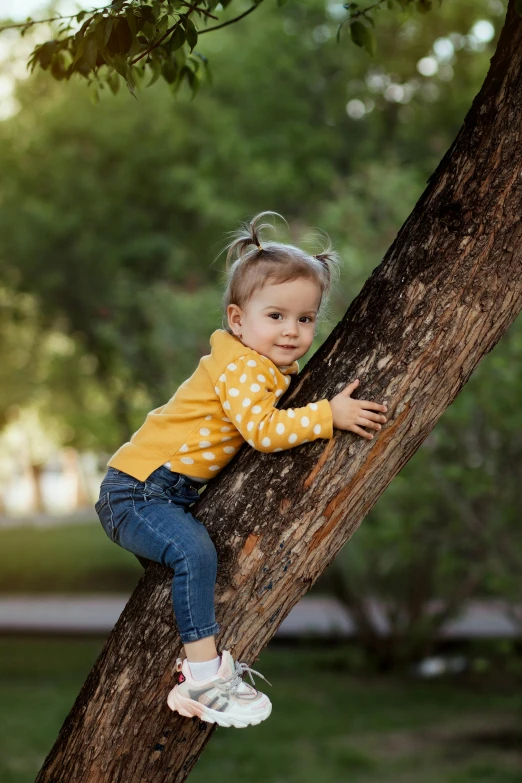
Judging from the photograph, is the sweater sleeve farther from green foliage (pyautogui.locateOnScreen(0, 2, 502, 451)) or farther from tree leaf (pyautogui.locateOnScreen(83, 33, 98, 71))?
green foliage (pyautogui.locateOnScreen(0, 2, 502, 451))

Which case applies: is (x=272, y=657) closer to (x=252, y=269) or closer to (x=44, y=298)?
(x=44, y=298)

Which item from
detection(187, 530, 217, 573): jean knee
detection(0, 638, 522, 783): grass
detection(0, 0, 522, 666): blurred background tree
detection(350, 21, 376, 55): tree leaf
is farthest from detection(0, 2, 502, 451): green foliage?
detection(187, 530, 217, 573): jean knee

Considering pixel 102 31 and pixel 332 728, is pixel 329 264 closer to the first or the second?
pixel 102 31

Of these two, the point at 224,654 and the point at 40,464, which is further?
the point at 40,464

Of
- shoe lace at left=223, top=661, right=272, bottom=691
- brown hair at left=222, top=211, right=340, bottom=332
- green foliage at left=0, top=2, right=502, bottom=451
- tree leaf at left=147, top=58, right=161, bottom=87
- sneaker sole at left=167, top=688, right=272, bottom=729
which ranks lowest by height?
sneaker sole at left=167, top=688, right=272, bottom=729

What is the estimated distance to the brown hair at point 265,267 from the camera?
9.17ft

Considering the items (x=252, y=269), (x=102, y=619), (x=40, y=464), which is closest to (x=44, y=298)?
(x=102, y=619)

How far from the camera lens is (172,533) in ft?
8.63

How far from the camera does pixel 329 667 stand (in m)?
13.0

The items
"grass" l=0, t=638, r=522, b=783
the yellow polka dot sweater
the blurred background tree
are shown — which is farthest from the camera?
the blurred background tree

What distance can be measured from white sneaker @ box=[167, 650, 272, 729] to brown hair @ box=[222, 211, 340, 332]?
3.21 ft

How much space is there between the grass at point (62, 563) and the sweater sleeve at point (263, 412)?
15.4 m

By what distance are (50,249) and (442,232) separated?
15252 millimetres

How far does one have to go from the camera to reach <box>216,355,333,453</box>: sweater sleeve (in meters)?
2.51
